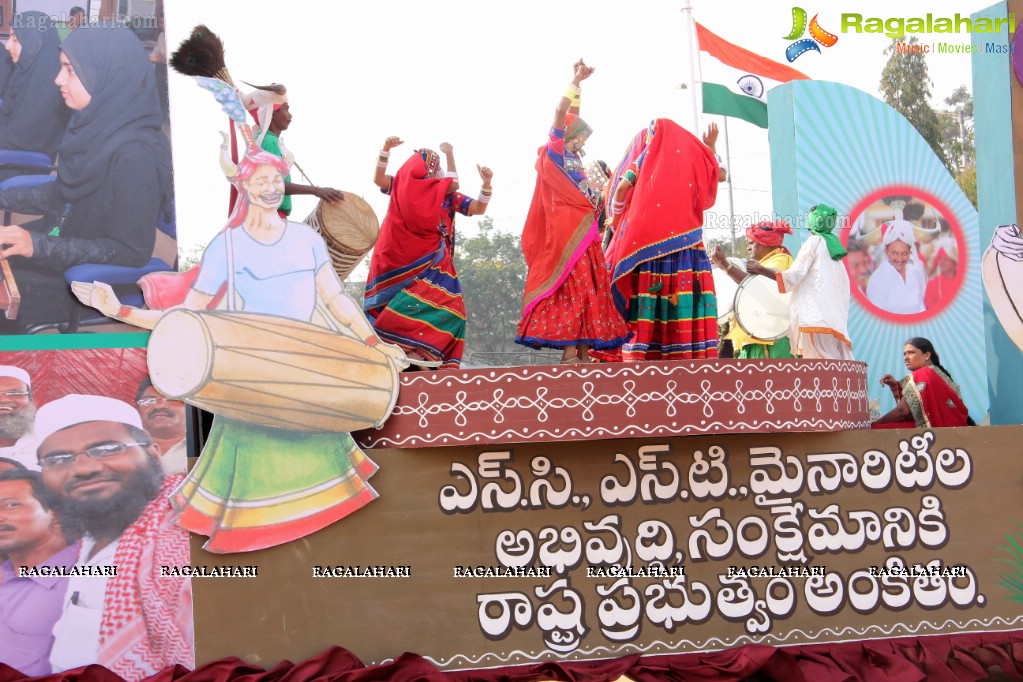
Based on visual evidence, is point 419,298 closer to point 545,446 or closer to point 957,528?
point 545,446

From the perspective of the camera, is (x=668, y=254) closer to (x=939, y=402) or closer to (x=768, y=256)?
(x=939, y=402)

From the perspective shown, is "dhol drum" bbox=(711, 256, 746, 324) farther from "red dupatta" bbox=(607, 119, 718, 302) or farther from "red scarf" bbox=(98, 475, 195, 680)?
→ "red scarf" bbox=(98, 475, 195, 680)

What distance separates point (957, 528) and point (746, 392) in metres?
1.41

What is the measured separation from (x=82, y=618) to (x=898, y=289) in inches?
274

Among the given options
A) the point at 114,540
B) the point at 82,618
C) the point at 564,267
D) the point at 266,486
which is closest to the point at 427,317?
the point at 564,267

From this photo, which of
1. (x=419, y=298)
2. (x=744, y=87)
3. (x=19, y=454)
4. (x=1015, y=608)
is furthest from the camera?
(x=744, y=87)

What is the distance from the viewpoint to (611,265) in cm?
615

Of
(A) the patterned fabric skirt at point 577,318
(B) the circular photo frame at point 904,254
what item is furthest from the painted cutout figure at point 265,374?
(B) the circular photo frame at point 904,254

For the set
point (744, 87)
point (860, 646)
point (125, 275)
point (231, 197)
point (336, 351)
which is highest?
point (744, 87)

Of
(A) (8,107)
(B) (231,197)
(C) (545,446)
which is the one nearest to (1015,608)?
(C) (545,446)

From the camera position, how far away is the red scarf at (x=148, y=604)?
4.58 meters

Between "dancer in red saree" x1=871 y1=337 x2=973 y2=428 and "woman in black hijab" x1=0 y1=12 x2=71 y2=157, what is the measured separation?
482 centimetres

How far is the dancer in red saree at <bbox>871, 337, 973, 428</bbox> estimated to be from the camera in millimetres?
6363

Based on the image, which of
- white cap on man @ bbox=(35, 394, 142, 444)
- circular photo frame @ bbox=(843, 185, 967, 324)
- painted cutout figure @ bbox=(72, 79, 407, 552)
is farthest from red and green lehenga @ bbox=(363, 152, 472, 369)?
circular photo frame @ bbox=(843, 185, 967, 324)
